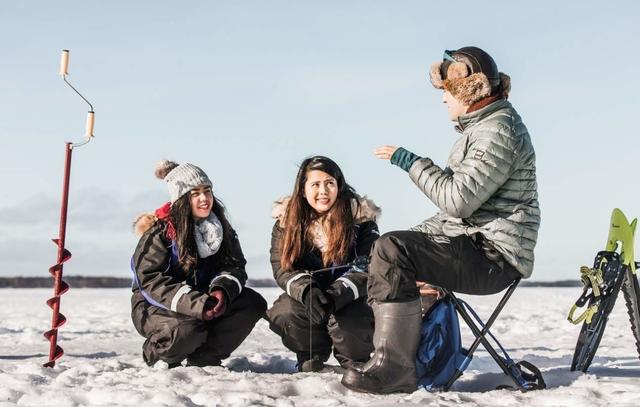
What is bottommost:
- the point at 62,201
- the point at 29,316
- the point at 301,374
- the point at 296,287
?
the point at 29,316

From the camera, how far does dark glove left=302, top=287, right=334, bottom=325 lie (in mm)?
4824

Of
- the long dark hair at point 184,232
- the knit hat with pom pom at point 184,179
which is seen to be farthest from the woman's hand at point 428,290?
the knit hat with pom pom at point 184,179

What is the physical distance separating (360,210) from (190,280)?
3.82 feet

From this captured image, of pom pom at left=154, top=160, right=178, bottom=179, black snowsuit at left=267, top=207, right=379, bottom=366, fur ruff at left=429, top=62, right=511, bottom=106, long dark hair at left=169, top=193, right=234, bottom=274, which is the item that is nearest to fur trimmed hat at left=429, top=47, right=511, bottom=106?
fur ruff at left=429, top=62, right=511, bottom=106

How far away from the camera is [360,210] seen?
5172mm

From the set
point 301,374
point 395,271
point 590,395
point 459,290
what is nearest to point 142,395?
point 301,374

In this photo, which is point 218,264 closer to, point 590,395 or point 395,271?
point 395,271

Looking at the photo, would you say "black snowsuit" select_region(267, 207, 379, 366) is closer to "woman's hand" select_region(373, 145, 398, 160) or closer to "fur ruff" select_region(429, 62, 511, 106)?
"woman's hand" select_region(373, 145, 398, 160)

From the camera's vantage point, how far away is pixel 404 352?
158 inches

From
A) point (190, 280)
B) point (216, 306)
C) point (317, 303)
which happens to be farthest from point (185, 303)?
point (317, 303)

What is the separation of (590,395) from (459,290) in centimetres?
78

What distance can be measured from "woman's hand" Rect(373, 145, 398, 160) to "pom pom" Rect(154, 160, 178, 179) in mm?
1859

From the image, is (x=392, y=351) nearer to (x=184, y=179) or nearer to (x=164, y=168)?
(x=184, y=179)

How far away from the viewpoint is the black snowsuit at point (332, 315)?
4.91 metres
